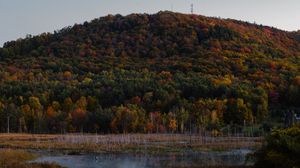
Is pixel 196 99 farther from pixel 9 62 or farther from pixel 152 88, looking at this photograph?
pixel 9 62

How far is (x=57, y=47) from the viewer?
180 metres

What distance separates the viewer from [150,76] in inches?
5586

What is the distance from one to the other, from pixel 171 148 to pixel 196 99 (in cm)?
4667

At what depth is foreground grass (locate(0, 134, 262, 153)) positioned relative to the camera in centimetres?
7569

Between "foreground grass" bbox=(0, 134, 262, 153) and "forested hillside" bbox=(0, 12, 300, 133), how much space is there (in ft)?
53.3

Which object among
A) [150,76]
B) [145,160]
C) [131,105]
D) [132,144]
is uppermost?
[150,76]

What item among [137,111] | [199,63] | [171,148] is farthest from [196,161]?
[199,63]

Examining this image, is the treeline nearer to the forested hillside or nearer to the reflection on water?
the forested hillside

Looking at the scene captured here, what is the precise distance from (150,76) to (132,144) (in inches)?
2387

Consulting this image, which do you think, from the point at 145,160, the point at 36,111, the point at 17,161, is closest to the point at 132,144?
the point at 145,160

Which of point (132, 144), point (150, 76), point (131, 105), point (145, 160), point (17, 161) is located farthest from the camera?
point (150, 76)

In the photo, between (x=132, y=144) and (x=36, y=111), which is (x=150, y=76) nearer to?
(x=36, y=111)

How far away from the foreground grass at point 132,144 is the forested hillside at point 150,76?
53.3 feet

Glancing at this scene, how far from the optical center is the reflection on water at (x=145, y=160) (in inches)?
2207
